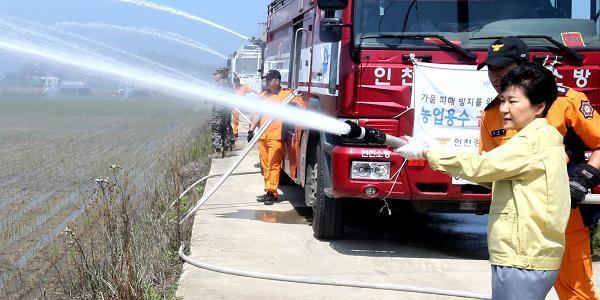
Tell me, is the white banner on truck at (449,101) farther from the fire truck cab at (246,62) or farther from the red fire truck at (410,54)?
the fire truck cab at (246,62)

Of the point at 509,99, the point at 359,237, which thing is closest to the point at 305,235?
the point at 359,237

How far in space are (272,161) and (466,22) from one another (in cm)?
357

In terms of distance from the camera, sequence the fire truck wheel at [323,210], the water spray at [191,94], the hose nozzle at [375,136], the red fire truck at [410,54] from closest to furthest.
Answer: the hose nozzle at [375,136]
the water spray at [191,94]
the red fire truck at [410,54]
the fire truck wheel at [323,210]

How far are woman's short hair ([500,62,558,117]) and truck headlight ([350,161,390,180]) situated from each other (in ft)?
10.3

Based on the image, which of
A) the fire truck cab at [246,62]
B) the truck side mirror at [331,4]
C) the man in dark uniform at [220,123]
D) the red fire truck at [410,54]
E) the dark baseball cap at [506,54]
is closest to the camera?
the dark baseball cap at [506,54]

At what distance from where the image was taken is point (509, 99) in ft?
11.1

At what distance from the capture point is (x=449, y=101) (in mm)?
6531

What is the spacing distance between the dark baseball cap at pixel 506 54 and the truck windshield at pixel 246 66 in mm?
24559

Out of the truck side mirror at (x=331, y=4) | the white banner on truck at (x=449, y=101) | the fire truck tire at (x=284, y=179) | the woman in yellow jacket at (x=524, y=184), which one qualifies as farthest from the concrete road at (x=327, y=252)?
the woman in yellow jacket at (x=524, y=184)

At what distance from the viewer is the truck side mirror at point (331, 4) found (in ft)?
20.8

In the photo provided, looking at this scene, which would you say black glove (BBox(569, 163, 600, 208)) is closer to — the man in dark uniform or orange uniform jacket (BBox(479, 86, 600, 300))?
orange uniform jacket (BBox(479, 86, 600, 300))

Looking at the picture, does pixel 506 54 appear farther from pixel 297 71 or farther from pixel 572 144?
pixel 297 71

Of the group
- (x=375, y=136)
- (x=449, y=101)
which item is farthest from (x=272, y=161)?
(x=375, y=136)

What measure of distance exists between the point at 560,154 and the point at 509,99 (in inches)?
12.7
